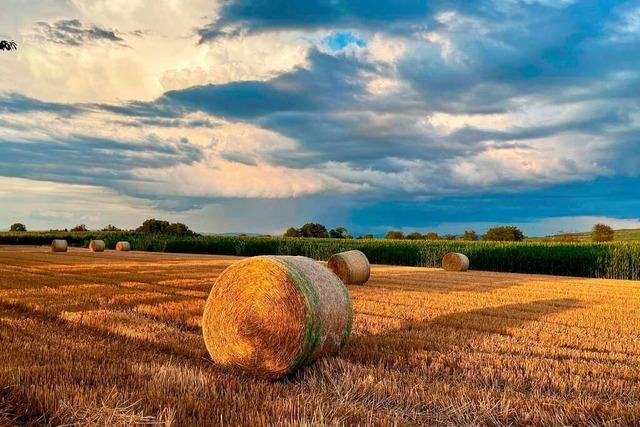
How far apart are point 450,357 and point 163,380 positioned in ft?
12.5

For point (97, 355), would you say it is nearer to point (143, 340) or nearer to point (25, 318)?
point (143, 340)

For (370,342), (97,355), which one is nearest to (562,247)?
(370,342)

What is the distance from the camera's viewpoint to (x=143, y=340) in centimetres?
909

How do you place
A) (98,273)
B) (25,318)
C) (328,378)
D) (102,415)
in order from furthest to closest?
(98,273) → (25,318) → (328,378) → (102,415)

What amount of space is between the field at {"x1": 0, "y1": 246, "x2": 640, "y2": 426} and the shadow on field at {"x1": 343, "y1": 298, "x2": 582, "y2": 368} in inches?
1.2

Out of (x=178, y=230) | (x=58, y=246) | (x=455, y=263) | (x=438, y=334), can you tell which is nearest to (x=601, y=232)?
(x=455, y=263)

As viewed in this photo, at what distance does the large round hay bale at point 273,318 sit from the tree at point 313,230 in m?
56.4

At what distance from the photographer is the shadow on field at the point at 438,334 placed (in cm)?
832

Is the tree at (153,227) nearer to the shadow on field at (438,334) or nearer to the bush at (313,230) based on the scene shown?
the bush at (313,230)

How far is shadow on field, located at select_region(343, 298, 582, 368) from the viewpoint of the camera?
8.32 m

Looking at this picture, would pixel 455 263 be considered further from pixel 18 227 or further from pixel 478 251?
pixel 18 227

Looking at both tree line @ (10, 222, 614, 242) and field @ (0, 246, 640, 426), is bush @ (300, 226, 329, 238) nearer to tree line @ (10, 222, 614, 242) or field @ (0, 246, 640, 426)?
tree line @ (10, 222, 614, 242)

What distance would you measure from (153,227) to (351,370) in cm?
7010

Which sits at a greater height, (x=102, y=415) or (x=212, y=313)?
(x=212, y=313)
